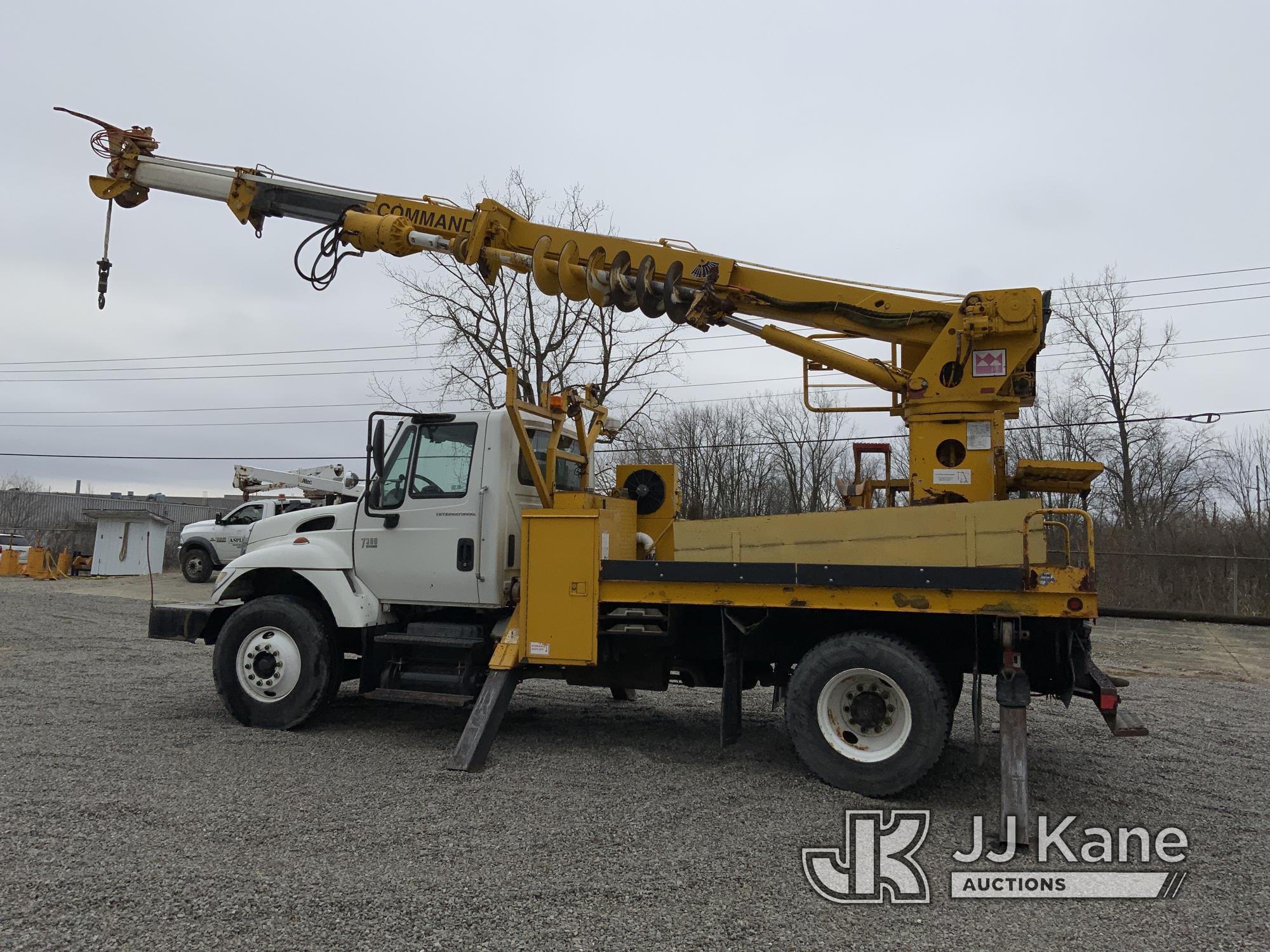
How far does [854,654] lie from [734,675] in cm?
99

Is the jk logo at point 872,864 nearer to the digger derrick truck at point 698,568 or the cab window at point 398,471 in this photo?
the digger derrick truck at point 698,568

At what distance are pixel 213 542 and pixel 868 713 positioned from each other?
22263 mm

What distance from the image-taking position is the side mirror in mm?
7070

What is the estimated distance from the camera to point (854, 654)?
5.79 metres

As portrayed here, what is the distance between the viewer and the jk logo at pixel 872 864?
424cm

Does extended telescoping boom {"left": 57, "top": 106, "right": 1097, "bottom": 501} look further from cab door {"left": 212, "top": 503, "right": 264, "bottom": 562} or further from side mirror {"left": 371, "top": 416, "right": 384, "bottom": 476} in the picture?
cab door {"left": 212, "top": 503, "right": 264, "bottom": 562}

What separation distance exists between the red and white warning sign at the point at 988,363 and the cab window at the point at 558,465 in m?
3.32

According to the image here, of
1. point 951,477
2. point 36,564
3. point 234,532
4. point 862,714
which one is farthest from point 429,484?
point 36,564

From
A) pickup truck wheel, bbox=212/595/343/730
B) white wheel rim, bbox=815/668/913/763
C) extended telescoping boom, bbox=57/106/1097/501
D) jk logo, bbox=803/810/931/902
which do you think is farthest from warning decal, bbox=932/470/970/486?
pickup truck wheel, bbox=212/595/343/730

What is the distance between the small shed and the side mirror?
2473cm

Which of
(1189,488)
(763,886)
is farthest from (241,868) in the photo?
(1189,488)

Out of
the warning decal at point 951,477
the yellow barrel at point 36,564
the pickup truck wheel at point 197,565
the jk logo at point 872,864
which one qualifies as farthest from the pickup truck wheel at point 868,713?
the yellow barrel at point 36,564

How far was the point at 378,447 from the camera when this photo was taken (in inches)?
280

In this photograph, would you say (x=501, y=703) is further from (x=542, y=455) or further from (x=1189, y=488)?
(x=1189, y=488)
